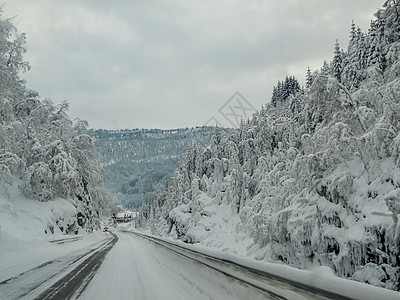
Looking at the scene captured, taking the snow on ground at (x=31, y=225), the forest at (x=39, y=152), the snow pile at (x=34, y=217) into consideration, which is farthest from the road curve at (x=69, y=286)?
the forest at (x=39, y=152)

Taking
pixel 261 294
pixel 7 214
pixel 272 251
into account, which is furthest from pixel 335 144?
pixel 7 214

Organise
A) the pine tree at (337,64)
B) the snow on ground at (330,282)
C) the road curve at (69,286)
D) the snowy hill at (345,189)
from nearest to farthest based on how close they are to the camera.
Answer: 1. the snow on ground at (330,282)
2. the road curve at (69,286)
3. the snowy hill at (345,189)
4. the pine tree at (337,64)

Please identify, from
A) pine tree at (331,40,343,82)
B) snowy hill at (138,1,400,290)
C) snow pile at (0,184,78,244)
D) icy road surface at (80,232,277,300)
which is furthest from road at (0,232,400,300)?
pine tree at (331,40,343,82)

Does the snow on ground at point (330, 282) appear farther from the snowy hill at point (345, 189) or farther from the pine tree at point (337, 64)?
the pine tree at point (337, 64)

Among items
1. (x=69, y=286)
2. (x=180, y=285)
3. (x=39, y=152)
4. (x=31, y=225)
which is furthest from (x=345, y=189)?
(x=39, y=152)

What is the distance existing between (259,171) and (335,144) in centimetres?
2386

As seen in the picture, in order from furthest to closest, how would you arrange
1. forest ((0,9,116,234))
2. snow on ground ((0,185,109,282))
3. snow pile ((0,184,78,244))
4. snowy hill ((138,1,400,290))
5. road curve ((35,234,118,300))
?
forest ((0,9,116,234)) < snow pile ((0,184,78,244)) < snow on ground ((0,185,109,282)) < snowy hill ((138,1,400,290)) < road curve ((35,234,118,300))

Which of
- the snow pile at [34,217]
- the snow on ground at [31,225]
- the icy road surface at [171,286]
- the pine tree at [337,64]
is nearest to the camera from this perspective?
the icy road surface at [171,286]

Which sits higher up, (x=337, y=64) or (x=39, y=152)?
(x=337, y=64)

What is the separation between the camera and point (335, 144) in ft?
42.5

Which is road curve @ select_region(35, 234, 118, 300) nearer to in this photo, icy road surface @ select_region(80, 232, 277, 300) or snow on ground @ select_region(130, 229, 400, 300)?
icy road surface @ select_region(80, 232, 277, 300)

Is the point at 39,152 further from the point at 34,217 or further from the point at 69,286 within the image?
the point at 69,286

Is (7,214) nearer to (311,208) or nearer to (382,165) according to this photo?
(311,208)

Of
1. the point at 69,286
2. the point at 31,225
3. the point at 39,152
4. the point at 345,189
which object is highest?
the point at 39,152
